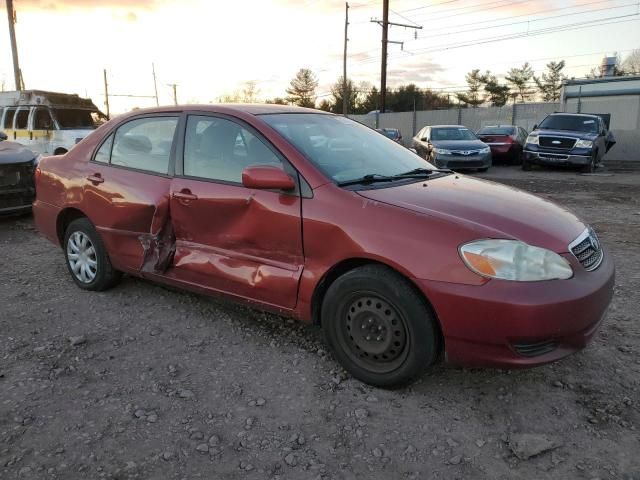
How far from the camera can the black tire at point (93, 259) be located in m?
4.34

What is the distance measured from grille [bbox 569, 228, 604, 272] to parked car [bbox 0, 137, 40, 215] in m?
6.96

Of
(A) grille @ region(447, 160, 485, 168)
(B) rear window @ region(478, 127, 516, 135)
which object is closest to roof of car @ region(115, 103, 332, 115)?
(A) grille @ region(447, 160, 485, 168)

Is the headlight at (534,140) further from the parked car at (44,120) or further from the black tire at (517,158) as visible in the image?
the parked car at (44,120)

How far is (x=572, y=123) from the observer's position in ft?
49.4

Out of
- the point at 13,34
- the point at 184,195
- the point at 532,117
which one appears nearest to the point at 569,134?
the point at 532,117

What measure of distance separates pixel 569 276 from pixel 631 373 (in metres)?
0.97

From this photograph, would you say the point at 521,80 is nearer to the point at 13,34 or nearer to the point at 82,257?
the point at 13,34

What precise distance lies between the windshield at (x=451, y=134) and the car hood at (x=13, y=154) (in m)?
10.9

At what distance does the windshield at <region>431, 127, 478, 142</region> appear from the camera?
1543 cm

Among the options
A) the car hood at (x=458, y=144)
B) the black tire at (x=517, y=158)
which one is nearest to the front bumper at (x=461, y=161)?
the car hood at (x=458, y=144)

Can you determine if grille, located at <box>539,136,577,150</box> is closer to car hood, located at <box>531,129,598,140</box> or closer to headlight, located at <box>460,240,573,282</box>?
car hood, located at <box>531,129,598,140</box>

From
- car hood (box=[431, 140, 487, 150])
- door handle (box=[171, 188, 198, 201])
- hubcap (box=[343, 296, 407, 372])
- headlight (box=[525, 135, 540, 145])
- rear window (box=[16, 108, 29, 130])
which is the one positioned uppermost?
rear window (box=[16, 108, 29, 130])

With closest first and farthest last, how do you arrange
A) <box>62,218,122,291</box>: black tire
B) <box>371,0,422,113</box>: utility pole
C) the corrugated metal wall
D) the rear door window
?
1. the rear door window
2. <box>62,218,122,291</box>: black tire
3. the corrugated metal wall
4. <box>371,0,422,113</box>: utility pole

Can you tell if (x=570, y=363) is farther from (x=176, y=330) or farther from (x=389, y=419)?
(x=176, y=330)
